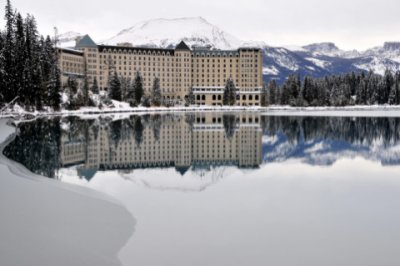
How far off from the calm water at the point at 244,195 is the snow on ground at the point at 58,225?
0.59m

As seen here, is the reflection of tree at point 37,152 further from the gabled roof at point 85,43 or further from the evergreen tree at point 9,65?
the gabled roof at point 85,43

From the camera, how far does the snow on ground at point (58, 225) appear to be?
938 centimetres

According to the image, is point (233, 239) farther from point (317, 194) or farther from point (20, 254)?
point (317, 194)

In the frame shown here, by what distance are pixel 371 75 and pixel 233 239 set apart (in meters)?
200

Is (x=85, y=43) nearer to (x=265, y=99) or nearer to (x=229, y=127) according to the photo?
(x=265, y=99)

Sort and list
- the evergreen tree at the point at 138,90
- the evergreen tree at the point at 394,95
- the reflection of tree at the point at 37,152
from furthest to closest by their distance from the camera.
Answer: the evergreen tree at the point at 394,95, the evergreen tree at the point at 138,90, the reflection of tree at the point at 37,152

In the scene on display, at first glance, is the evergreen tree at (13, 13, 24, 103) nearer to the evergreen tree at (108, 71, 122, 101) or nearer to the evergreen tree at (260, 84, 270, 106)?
the evergreen tree at (108, 71, 122, 101)

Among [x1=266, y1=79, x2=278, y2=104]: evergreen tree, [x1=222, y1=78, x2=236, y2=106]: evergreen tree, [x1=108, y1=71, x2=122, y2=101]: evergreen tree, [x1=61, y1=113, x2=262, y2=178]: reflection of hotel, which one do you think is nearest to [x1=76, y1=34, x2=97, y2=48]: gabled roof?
A: [x1=222, y1=78, x2=236, y2=106]: evergreen tree

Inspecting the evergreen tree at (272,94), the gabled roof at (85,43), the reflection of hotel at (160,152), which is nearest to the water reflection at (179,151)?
the reflection of hotel at (160,152)

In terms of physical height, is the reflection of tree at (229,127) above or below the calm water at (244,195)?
below

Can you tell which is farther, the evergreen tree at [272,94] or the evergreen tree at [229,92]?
the evergreen tree at [272,94]

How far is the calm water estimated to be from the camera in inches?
412

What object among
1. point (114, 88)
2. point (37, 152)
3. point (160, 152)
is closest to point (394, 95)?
point (114, 88)

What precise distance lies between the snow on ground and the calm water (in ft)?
1.92
